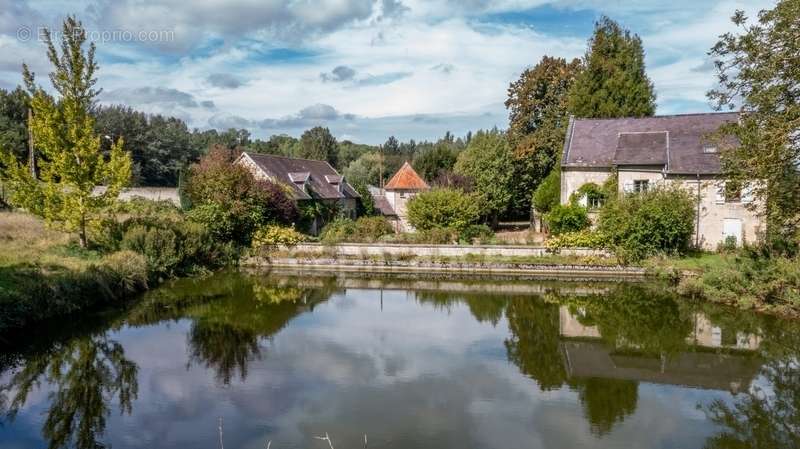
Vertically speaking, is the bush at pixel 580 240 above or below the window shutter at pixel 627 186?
below

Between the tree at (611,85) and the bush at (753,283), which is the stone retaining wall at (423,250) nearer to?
the bush at (753,283)

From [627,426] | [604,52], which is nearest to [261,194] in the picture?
[627,426]

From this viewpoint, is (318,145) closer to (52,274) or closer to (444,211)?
(444,211)

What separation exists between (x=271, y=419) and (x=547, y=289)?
→ 14766 mm

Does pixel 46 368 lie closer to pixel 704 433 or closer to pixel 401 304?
pixel 401 304

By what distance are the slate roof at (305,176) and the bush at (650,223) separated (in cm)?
1691

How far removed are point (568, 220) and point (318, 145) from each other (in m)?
52.2

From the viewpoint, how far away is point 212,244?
25.9 metres

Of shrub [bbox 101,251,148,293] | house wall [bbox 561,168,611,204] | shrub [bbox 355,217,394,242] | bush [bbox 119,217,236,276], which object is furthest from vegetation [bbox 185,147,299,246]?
house wall [bbox 561,168,611,204]

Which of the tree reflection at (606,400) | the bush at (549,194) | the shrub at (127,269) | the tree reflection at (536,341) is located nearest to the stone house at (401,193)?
the bush at (549,194)

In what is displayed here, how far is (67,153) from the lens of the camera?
20.0 metres

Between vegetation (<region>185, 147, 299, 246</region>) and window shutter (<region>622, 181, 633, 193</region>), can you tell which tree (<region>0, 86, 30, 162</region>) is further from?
window shutter (<region>622, 181, 633, 193</region>)

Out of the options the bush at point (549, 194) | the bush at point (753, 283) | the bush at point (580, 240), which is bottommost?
the bush at point (753, 283)

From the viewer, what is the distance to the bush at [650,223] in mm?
23938
